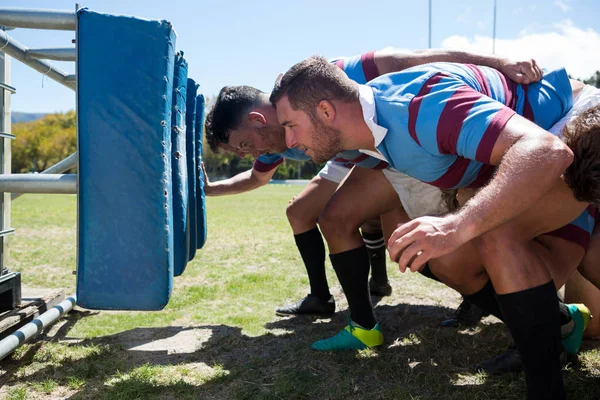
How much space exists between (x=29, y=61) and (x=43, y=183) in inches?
44.8

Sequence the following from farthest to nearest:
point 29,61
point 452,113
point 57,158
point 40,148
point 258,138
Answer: point 57,158
point 40,148
point 258,138
point 29,61
point 452,113

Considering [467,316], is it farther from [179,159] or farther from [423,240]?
[179,159]

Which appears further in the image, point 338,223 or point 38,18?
point 338,223

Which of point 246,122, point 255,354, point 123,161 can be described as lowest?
point 255,354

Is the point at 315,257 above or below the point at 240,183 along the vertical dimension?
below

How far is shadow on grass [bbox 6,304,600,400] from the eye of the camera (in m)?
2.27

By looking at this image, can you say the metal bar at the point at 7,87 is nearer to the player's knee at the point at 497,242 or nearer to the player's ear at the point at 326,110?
the player's ear at the point at 326,110

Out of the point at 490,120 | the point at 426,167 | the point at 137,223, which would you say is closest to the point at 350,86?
the point at 426,167

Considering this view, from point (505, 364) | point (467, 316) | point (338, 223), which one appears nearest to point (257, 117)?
point (338, 223)

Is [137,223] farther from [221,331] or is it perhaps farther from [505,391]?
[505,391]

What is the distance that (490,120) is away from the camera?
1713 millimetres

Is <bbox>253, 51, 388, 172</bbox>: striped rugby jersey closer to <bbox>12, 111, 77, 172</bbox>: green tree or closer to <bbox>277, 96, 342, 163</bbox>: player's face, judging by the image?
<bbox>277, 96, 342, 163</bbox>: player's face

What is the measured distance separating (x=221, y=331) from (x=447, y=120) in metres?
2.03

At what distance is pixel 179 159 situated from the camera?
2.45 metres
